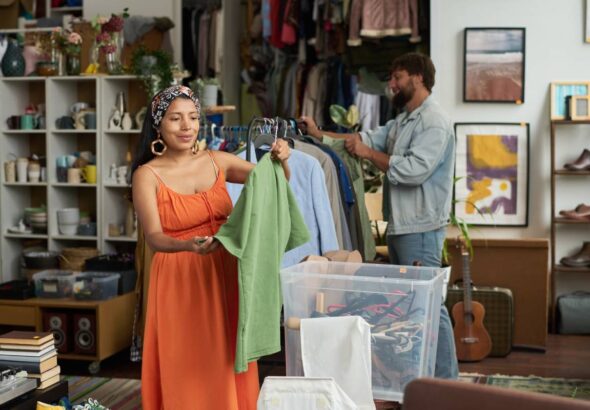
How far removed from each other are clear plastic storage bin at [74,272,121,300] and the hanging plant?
4.37 ft

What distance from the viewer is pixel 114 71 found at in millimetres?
6320

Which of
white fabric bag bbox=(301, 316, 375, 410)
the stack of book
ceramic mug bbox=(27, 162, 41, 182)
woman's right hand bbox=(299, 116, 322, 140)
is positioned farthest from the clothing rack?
ceramic mug bbox=(27, 162, 41, 182)

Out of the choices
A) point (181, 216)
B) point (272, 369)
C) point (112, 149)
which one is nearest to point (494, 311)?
Answer: point (272, 369)

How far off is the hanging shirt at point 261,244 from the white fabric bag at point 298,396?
1.51 feet

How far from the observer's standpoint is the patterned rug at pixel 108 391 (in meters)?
4.69

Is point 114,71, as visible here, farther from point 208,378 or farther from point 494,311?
point 208,378

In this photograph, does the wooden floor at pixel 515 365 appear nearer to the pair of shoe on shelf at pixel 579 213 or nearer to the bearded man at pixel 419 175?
the pair of shoe on shelf at pixel 579 213

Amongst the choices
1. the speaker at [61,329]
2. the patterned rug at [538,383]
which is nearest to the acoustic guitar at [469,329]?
the patterned rug at [538,383]

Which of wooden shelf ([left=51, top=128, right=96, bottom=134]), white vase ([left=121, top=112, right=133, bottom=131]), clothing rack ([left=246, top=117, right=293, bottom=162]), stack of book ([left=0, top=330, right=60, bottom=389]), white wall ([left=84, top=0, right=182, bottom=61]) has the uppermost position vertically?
white wall ([left=84, top=0, right=182, bottom=61])

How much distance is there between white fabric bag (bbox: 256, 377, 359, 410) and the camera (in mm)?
2438

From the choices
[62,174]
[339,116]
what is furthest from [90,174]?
[339,116]

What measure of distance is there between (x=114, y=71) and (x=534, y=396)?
5.14 meters

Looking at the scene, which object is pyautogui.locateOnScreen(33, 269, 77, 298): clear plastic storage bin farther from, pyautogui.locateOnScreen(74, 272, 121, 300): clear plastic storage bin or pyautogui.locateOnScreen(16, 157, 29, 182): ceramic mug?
pyautogui.locateOnScreen(16, 157, 29, 182): ceramic mug

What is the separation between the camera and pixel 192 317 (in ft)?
10.1
